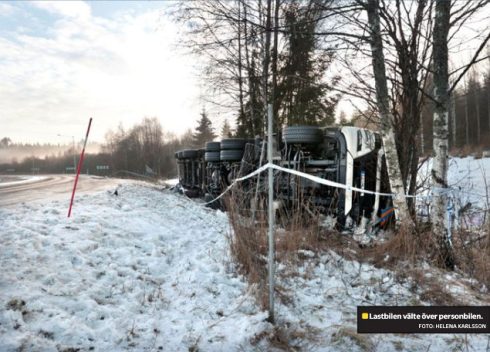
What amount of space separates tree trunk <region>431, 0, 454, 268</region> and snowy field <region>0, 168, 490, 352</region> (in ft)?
2.71

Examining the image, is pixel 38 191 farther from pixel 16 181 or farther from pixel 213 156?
pixel 16 181

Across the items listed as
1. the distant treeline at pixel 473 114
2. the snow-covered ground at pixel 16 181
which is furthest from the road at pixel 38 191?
the distant treeline at pixel 473 114

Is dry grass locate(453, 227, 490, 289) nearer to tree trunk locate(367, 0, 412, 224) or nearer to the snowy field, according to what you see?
the snowy field

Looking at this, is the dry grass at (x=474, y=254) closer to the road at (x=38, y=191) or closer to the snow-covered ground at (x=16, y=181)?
the road at (x=38, y=191)

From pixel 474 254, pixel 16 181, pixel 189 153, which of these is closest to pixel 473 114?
pixel 189 153

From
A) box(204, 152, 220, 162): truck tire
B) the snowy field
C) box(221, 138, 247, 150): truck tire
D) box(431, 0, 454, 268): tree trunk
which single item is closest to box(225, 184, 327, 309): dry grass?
the snowy field

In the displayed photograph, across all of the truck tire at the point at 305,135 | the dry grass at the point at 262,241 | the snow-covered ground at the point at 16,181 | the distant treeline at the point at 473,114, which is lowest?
the dry grass at the point at 262,241

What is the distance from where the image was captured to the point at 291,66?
936 cm

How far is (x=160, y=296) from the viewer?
3.26 metres

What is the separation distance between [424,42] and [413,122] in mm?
1458

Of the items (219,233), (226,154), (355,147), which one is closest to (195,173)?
(226,154)
